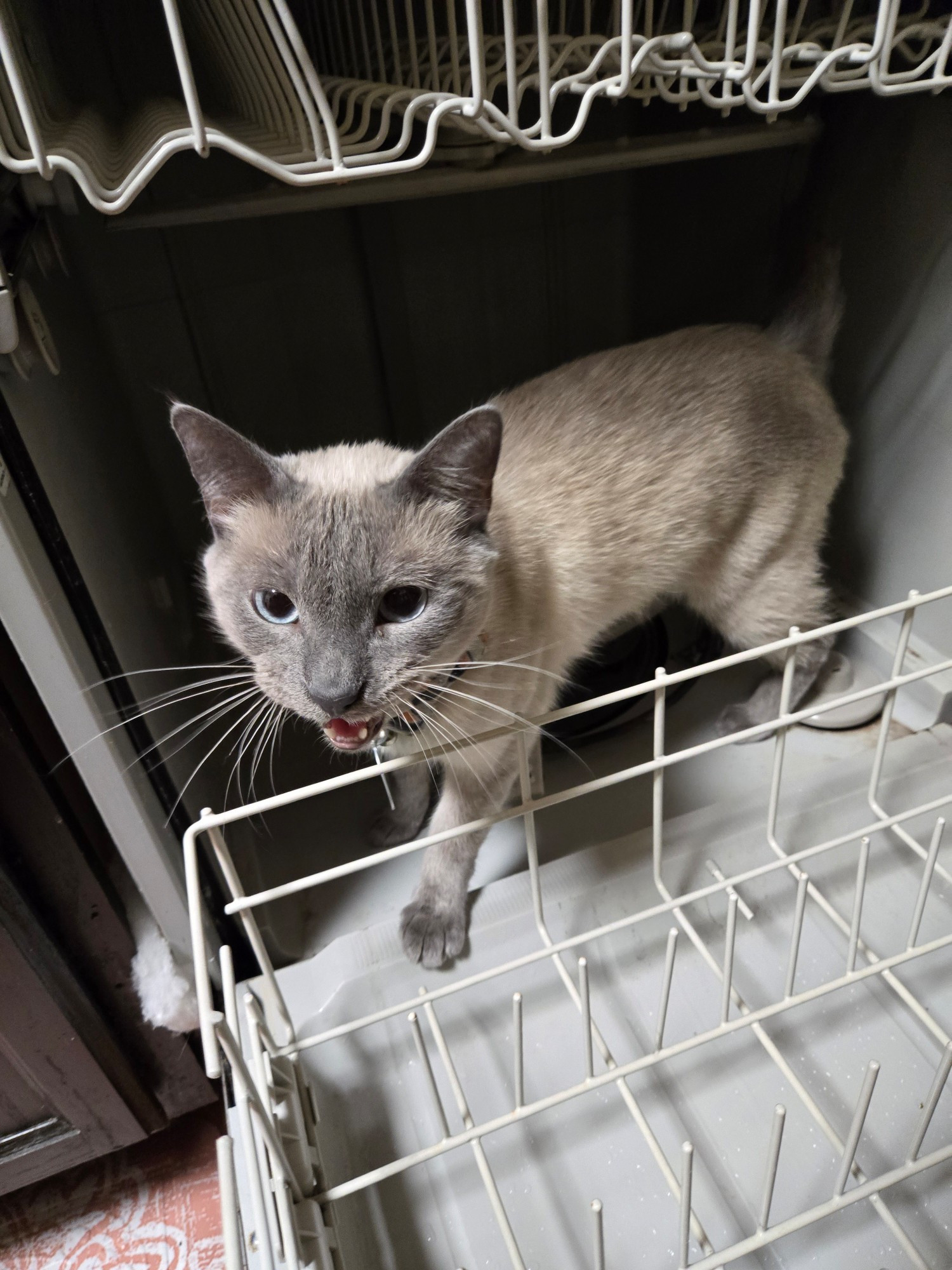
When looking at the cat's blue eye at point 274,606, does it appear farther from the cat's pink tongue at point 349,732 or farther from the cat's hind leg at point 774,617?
the cat's hind leg at point 774,617

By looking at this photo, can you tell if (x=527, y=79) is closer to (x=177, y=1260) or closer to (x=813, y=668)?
(x=813, y=668)

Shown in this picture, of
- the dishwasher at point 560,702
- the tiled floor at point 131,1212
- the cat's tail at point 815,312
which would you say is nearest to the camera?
the dishwasher at point 560,702

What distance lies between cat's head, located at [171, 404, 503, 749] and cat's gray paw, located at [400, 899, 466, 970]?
0.31m

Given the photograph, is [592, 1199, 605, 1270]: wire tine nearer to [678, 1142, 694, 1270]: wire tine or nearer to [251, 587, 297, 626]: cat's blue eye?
[678, 1142, 694, 1270]: wire tine

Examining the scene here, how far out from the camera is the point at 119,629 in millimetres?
819

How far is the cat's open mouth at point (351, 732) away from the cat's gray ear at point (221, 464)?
0.23 meters

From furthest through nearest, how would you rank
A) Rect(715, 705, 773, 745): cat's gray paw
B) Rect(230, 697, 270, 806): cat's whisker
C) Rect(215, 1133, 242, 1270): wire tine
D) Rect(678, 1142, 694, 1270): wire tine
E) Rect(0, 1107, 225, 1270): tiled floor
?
Rect(715, 705, 773, 745): cat's gray paw, Rect(0, 1107, 225, 1270): tiled floor, Rect(230, 697, 270, 806): cat's whisker, Rect(678, 1142, 694, 1270): wire tine, Rect(215, 1133, 242, 1270): wire tine

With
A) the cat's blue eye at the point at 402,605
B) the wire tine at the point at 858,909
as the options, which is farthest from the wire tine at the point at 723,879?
the cat's blue eye at the point at 402,605

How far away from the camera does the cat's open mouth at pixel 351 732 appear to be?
2.28 feet

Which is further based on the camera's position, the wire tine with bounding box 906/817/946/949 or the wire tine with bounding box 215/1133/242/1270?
the wire tine with bounding box 906/817/946/949

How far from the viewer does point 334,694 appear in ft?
2.14

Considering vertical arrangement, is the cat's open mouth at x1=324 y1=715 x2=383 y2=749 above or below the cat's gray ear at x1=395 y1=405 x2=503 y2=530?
below

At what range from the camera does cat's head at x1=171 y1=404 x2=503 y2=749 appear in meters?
0.68

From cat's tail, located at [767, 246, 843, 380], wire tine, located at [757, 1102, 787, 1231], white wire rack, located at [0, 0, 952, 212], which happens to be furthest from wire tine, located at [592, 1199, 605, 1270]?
cat's tail, located at [767, 246, 843, 380]
